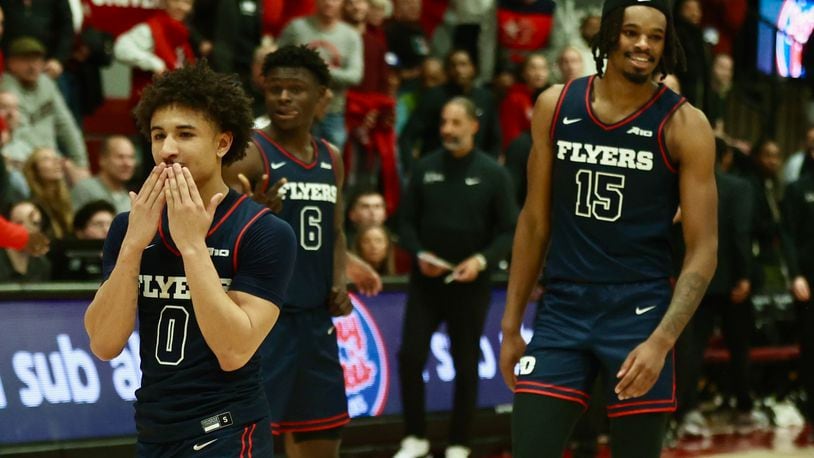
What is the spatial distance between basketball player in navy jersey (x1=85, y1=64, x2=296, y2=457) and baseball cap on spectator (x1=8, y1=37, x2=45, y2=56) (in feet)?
19.7

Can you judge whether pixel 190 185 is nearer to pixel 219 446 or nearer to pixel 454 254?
pixel 219 446

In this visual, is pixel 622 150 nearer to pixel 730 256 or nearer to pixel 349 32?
pixel 730 256

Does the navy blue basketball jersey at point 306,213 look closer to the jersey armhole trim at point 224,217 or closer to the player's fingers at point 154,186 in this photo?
the jersey armhole trim at point 224,217

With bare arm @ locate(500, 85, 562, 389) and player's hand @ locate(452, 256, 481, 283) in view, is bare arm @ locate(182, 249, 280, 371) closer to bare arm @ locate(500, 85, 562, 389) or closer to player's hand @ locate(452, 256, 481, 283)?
bare arm @ locate(500, 85, 562, 389)

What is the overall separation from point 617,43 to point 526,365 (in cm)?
126

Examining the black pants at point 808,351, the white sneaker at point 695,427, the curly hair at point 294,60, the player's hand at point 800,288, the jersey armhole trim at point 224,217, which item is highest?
the curly hair at point 294,60

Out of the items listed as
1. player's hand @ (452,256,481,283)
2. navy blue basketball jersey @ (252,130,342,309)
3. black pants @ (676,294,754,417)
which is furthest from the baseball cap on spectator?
black pants @ (676,294,754,417)

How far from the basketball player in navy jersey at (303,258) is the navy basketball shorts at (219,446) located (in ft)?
6.76

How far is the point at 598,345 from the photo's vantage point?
4.95m

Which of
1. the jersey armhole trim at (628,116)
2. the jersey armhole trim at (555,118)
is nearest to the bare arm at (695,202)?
the jersey armhole trim at (628,116)

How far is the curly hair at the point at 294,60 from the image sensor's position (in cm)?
638

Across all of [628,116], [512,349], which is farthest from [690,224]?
[512,349]

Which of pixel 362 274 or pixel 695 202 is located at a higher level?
pixel 695 202

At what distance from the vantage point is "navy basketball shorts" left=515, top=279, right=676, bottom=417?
4.92m
